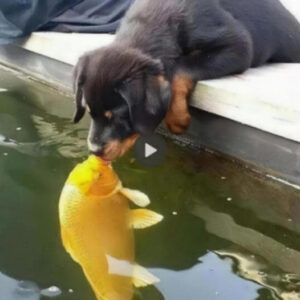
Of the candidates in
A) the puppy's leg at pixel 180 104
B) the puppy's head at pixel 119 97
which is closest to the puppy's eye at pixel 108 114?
the puppy's head at pixel 119 97

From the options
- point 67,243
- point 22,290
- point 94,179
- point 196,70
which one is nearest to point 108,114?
point 94,179

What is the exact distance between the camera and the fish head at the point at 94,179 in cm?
250

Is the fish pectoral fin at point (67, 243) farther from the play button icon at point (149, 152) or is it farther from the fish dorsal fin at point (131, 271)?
the play button icon at point (149, 152)

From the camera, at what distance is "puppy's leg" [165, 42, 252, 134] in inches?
120

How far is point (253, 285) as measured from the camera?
2.43 m

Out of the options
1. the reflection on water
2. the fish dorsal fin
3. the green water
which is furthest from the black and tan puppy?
the reflection on water

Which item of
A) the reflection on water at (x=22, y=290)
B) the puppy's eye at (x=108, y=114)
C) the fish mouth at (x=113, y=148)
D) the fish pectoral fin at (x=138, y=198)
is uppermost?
the puppy's eye at (x=108, y=114)

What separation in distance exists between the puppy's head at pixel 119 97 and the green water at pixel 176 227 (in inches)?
15.8

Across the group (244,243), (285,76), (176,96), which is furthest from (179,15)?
(244,243)

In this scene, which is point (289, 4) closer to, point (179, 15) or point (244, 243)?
point (179, 15)

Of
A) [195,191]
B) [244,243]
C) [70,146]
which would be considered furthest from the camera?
[70,146]

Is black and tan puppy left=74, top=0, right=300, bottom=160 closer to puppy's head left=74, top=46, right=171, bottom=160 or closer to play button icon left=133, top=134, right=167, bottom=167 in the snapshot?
puppy's head left=74, top=46, right=171, bottom=160

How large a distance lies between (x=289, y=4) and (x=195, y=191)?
6.13 feet

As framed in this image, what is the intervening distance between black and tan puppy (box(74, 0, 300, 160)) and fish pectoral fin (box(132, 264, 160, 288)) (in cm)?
47
